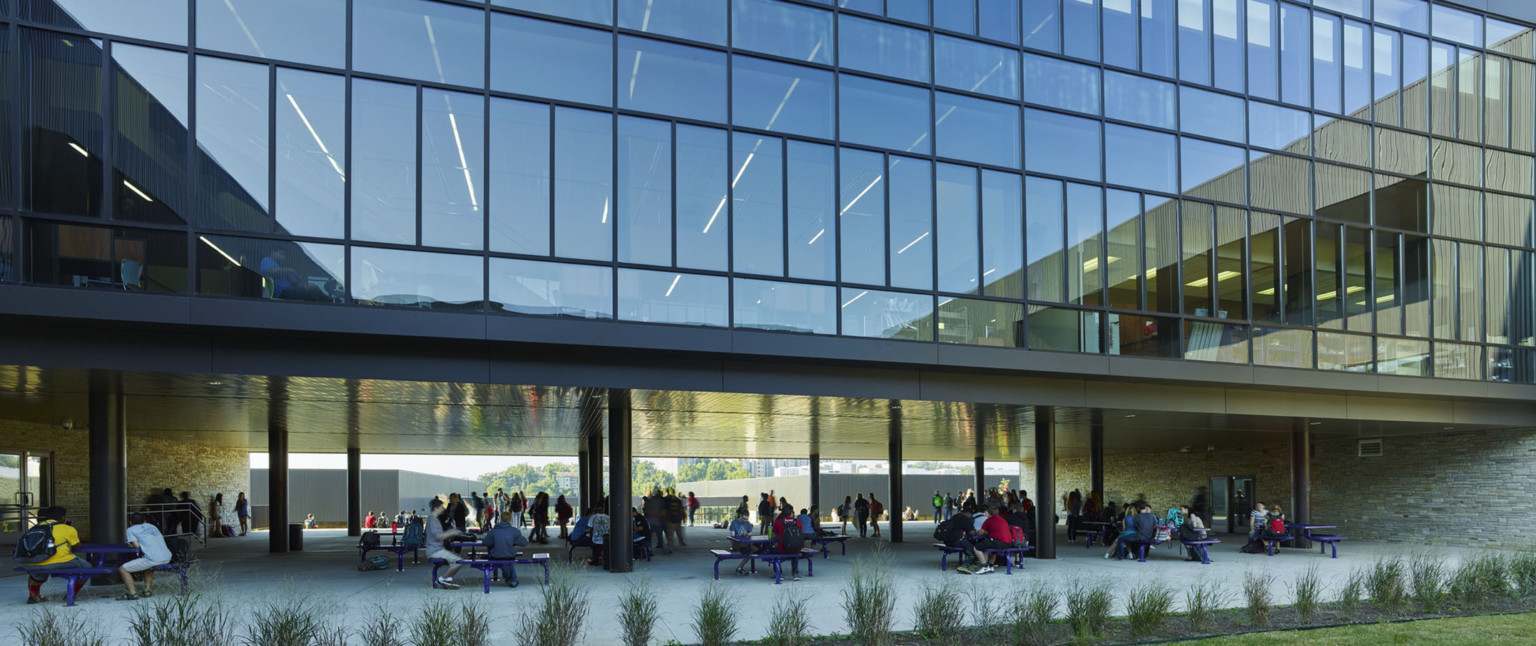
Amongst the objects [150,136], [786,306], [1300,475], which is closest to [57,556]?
[150,136]

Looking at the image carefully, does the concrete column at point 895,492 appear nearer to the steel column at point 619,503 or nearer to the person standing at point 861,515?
the person standing at point 861,515

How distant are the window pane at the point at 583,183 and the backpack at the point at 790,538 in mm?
5736

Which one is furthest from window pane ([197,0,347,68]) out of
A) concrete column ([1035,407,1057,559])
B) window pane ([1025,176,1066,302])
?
concrete column ([1035,407,1057,559])

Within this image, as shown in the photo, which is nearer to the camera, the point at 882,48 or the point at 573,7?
the point at 573,7

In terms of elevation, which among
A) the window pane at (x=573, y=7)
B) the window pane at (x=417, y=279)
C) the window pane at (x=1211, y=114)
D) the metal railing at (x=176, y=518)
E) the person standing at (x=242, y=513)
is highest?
the window pane at (x=573, y=7)

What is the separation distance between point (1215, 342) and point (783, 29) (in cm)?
1103

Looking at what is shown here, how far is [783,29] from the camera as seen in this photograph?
699 inches

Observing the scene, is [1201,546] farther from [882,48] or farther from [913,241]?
[882,48]

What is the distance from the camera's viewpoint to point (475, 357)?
15.5m

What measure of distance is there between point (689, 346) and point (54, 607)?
9.57 meters

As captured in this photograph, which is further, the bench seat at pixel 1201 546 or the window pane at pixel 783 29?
the bench seat at pixel 1201 546

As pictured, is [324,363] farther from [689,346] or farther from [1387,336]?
[1387,336]

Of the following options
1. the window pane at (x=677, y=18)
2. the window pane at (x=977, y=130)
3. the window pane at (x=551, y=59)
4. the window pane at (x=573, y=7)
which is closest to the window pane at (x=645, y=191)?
the window pane at (x=551, y=59)

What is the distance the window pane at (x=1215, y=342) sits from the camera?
20516 mm
